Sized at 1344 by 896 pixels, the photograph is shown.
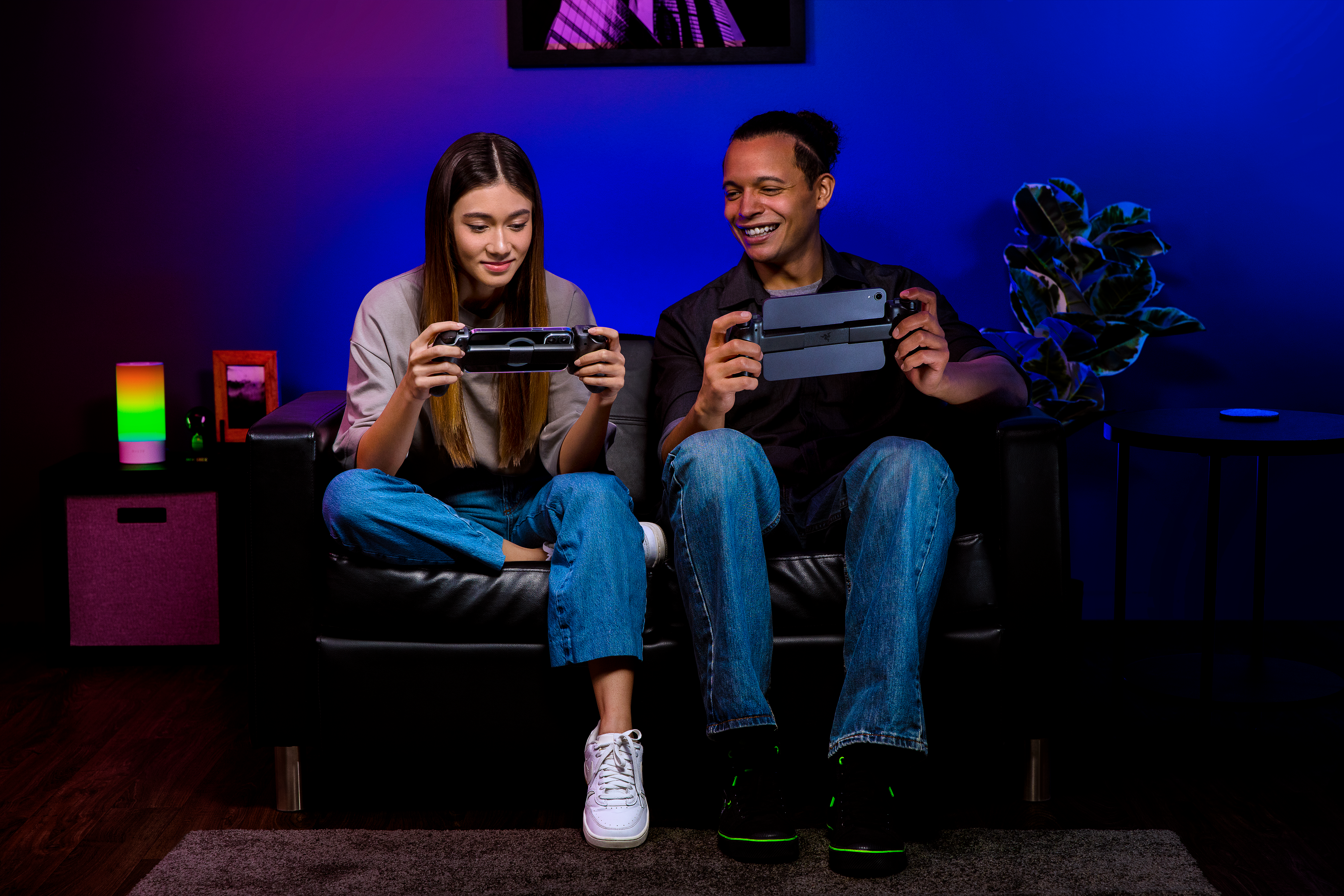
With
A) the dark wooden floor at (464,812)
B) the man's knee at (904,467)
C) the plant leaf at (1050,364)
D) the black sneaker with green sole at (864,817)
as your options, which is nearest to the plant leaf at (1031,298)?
the plant leaf at (1050,364)

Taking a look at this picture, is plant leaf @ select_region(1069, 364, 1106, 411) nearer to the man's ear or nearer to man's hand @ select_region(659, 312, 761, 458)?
the man's ear

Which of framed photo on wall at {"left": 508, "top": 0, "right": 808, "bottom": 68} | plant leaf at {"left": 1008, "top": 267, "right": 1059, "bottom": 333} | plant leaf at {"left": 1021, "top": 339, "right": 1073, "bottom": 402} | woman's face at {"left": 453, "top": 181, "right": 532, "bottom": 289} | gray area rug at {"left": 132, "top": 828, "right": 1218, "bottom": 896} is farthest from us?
framed photo on wall at {"left": 508, "top": 0, "right": 808, "bottom": 68}

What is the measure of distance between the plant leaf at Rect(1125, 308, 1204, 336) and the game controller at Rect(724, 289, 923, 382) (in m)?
0.90

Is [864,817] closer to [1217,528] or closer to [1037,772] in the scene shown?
[1037,772]

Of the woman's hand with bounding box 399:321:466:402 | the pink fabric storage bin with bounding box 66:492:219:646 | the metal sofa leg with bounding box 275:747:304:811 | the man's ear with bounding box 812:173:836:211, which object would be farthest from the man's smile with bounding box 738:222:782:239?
the pink fabric storage bin with bounding box 66:492:219:646

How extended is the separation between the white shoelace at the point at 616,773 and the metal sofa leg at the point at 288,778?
0.49 m

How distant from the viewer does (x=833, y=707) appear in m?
1.67

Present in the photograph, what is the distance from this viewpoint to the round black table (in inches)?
75.4

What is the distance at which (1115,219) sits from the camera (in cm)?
237

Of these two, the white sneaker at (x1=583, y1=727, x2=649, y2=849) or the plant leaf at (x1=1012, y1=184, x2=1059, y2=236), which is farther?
the plant leaf at (x1=1012, y1=184, x2=1059, y2=236)

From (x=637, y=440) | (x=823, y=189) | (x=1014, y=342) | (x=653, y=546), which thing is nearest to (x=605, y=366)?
(x=653, y=546)

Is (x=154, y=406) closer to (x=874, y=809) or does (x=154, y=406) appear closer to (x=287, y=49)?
(x=287, y=49)

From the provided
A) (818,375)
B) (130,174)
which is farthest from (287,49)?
(818,375)

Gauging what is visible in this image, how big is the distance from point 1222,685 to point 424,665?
157cm
